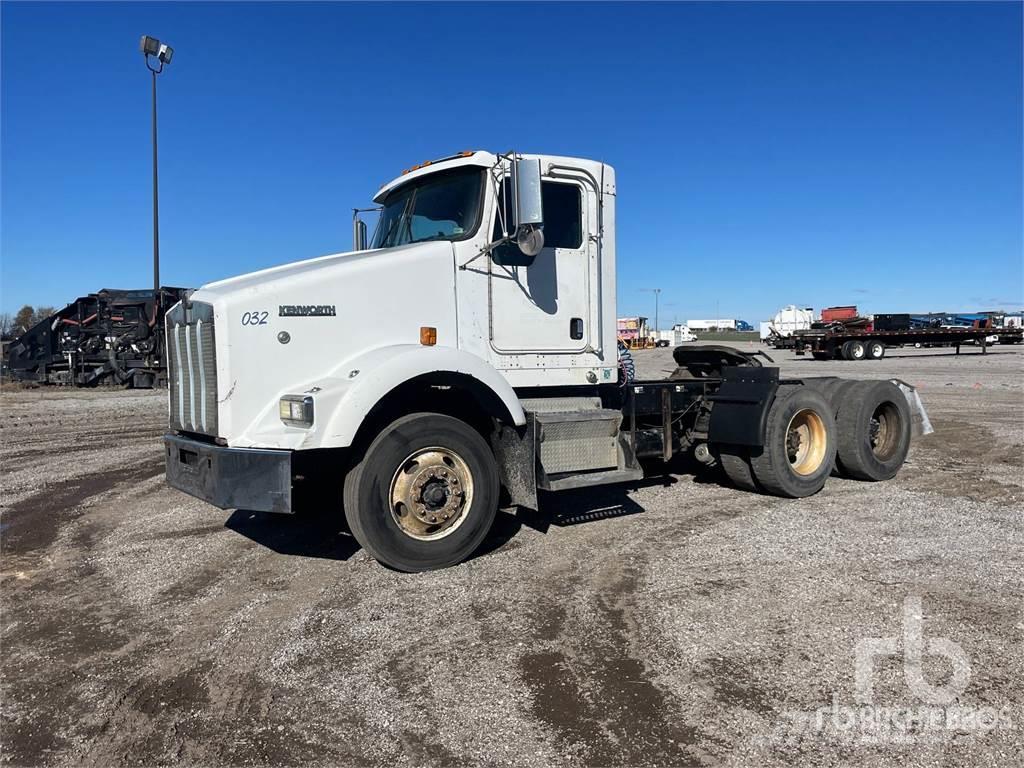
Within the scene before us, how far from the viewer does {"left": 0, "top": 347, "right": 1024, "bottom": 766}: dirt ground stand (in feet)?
9.71

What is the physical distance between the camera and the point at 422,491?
197 inches

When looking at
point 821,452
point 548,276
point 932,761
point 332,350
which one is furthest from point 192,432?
point 821,452

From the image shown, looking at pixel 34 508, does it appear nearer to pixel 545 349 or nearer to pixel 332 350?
pixel 332 350

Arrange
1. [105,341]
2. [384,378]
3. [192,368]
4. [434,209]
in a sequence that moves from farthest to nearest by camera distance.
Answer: [105,341] < [434,209] < [192,368] < [384,378]

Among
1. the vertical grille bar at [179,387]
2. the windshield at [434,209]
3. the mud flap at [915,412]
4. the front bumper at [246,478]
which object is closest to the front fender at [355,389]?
the front bumper at [246,478]

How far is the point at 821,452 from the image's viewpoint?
293 inches

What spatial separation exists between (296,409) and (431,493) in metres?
Result: 1.08

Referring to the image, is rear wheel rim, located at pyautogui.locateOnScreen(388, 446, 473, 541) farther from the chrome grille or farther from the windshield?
the windshield

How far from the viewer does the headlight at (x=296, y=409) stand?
4570mm

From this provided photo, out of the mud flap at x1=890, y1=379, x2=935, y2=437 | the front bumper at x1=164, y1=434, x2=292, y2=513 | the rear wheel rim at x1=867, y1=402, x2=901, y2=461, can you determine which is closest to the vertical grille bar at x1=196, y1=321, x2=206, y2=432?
the front bumper at x1=164, y1=434, x2=292, y2=513

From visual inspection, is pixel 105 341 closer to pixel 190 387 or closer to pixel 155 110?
pixel 155 110

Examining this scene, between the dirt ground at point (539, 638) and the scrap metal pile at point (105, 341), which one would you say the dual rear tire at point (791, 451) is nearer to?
the dirt ground at point (539, 638)

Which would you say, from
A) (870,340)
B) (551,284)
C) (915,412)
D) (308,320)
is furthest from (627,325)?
(870,340)

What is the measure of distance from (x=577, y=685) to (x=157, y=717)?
188cm
